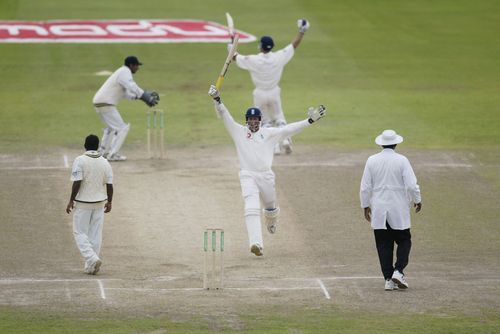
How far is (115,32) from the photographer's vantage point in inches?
1427

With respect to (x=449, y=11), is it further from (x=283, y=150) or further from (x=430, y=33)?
(x=283, y=150)

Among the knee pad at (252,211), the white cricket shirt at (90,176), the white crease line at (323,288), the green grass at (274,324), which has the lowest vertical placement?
the green grass at (274,324)

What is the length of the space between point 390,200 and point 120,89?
9042mm

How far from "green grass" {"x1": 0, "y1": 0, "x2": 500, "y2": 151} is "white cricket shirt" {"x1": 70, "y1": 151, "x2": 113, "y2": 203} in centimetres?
881

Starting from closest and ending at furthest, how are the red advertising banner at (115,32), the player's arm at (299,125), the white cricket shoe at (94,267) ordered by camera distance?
the white cricket shoe at (94,267) → the player's arm at (299,125) → the red advertising banner at (115,32)

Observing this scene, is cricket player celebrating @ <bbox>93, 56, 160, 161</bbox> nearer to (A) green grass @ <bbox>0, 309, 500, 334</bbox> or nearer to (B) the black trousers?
(B) the black trousers

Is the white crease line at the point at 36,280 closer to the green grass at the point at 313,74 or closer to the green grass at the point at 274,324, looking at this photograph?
the green grass at the point at 274,324

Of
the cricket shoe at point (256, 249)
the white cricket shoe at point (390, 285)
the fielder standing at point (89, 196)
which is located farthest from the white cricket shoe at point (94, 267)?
the white cricket shoe at point (390, 285)

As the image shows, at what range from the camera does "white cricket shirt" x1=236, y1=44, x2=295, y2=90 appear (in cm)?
2292

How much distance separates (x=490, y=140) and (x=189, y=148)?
20.0ft

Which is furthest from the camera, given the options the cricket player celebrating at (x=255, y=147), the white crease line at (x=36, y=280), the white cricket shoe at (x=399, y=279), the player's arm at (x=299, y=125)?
the cricket player celebrating at (x=255, y=147)

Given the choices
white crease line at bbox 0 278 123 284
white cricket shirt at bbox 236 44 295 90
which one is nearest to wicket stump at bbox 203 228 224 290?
white crease line at bbox 0 278 123 284

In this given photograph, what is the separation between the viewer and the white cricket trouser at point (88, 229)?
15.5 metres

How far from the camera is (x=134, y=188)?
20.8m
